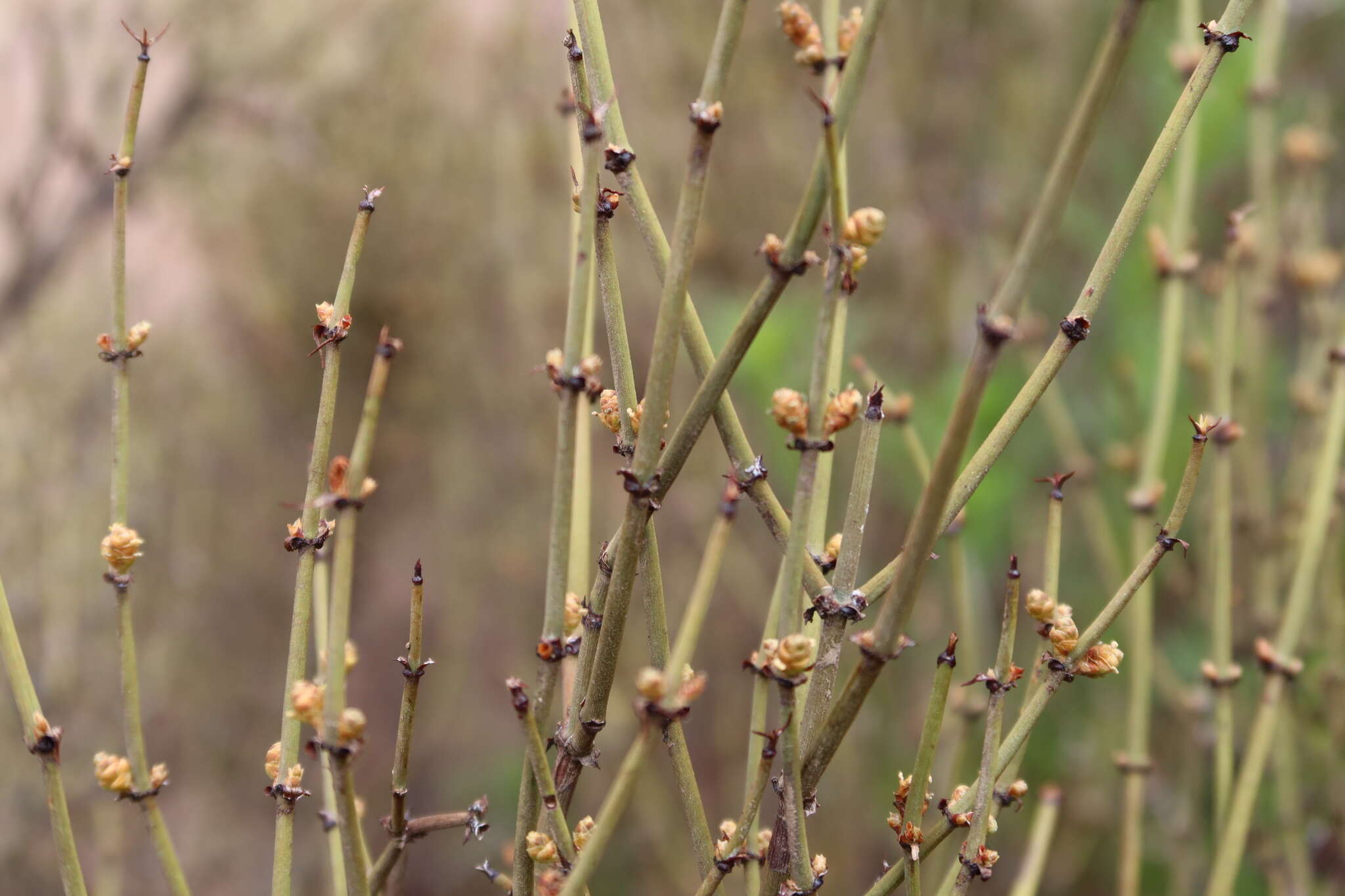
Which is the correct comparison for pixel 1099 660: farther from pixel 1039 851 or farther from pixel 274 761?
pixel 274 761

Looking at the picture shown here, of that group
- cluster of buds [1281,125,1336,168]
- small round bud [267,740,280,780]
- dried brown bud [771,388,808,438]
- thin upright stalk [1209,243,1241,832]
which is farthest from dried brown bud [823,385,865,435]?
cluster of buds [1281,125,1336,168]

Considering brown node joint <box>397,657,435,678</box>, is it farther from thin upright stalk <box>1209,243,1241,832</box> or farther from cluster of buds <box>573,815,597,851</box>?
thin upright stalk <box>1209,243,1241,832</box>

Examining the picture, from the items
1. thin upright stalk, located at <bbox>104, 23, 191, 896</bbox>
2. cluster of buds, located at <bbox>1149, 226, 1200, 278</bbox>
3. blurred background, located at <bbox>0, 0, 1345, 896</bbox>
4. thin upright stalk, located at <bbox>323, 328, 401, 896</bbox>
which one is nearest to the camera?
thin upright stalk, located at <bbox>323, 328, 401, 896</bbox>

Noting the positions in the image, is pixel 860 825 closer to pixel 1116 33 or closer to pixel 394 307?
pixel 394 307

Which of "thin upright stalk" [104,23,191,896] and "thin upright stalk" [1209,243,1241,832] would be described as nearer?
"thin upright stalk" [104,23,191,896]

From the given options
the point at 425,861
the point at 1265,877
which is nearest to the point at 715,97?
the point at 1265,877

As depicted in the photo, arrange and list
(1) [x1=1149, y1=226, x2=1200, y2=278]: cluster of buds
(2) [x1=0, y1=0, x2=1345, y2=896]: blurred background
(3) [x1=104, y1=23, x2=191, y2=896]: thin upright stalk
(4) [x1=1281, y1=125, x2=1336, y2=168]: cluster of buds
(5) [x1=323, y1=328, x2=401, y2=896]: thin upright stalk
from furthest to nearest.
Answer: (2) [x1=0, y1=0, x2=1345, y2=896]: blurred background, (4) [x1=1281, y1=125, x2=1336, y2=168]: cluster of buds, (1) [x1=1149, y1=226, x2=1200, y2=278]: cluster of buds, (3) [x1=104, y1=23, x2=191, y2=896]: thin upright stalk, (5) [x1=323, y1=328, x2=401, y2=896]: thin upright stalk

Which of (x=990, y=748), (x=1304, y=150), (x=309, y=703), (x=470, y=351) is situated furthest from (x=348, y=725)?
(x=470, y=351)
